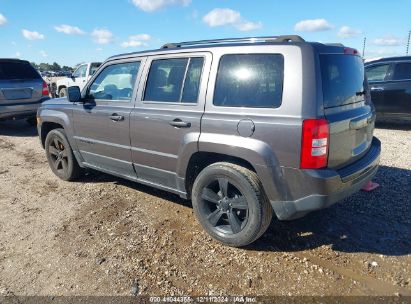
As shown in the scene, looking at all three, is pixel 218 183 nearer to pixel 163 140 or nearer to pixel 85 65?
pixel 163 140

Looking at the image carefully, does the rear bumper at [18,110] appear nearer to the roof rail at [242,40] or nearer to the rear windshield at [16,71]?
the rear windshield at [16,71]

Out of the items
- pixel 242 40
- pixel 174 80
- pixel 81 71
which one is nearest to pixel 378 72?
pixel 242 40

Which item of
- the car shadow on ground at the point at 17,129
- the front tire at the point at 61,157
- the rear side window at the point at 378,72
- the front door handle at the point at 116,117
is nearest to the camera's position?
the front door handle at the point at 116,117

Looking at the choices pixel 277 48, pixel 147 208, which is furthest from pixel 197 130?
pixel 147 208

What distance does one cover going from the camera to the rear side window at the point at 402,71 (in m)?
8.39

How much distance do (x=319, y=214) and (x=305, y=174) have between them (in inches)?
55.4

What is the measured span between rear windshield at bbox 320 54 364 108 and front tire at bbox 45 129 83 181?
12.4ft

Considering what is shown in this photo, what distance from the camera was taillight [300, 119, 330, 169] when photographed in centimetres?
279

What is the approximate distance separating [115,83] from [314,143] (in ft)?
8.94

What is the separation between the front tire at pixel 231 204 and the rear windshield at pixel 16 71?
24.6 feet

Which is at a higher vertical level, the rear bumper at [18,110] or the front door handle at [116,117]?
the front door handle at [116,117]

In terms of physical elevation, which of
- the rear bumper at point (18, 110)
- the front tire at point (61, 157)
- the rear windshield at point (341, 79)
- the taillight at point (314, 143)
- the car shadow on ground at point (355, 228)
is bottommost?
the car shadow on ground at point (355, 228)

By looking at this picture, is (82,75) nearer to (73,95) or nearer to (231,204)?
(73,95)

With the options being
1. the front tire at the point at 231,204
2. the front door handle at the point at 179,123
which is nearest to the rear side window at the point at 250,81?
the front door handle at the point at 179,123
